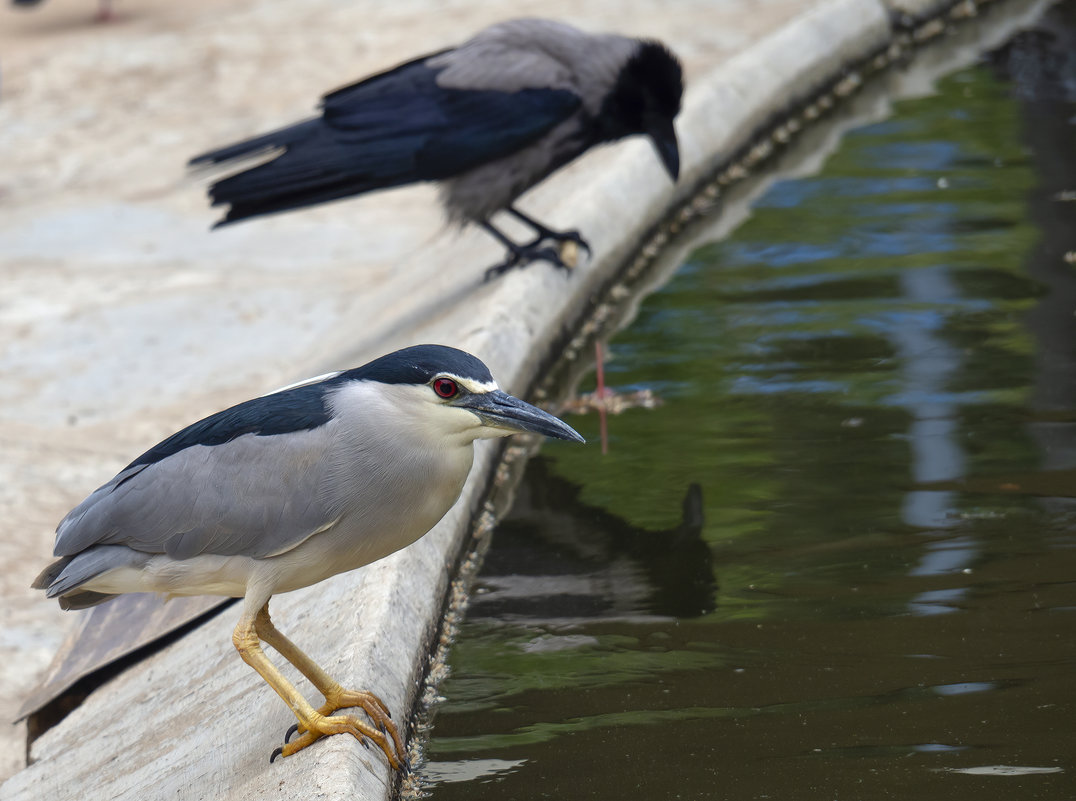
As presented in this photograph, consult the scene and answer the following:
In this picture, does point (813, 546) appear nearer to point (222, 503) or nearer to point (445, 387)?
point (445, 387)

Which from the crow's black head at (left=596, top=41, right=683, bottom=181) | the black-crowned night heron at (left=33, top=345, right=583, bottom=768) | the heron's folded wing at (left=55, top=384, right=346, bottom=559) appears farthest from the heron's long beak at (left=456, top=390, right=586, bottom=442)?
the crow's black head at (left=596, top=41, right=683, bottom=181)

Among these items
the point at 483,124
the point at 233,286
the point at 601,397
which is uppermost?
the point at 483,124

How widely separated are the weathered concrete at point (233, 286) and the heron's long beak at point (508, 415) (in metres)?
0.62

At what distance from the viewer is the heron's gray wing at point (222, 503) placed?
2.50 metres

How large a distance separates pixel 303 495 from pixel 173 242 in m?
4.95

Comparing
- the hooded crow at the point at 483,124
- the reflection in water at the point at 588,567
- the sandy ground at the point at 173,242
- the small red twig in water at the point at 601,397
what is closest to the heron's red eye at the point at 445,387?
the reflection in water at the point at 588,567

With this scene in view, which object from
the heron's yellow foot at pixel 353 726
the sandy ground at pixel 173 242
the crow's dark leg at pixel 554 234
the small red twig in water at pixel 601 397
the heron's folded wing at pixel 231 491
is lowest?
the sandy ground at pixel 173 242

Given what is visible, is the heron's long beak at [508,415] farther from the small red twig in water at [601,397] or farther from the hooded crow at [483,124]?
the hooded crow at [483,124]

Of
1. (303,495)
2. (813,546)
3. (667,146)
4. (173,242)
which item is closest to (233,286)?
(173,242)

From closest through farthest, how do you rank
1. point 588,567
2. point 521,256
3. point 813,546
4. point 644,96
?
1. point 813,546
2. point 588,567
3. point 644,96
4. point 521,256

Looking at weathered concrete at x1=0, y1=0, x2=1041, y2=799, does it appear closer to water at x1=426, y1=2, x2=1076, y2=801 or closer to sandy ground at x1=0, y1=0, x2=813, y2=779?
sandy ground at x1=0, y1=0, x2=813, y2=779

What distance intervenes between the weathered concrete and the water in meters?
0.26

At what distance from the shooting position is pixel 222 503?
2562 mm

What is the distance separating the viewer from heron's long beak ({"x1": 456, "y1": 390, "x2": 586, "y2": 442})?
2.44m
